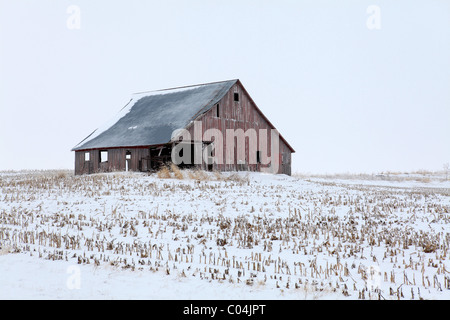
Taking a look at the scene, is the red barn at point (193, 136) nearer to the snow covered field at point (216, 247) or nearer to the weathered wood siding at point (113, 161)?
the weathered wood siding at point (113, 161)

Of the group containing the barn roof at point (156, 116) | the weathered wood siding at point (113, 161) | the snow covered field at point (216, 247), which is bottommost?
the snow covered field at point (216, 247)

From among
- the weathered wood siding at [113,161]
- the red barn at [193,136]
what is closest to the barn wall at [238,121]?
the red barn at [193,136]

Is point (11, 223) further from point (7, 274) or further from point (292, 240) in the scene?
point (292, 240)

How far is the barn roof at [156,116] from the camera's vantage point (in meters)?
33.0

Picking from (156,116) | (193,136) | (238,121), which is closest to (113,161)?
(156,116)

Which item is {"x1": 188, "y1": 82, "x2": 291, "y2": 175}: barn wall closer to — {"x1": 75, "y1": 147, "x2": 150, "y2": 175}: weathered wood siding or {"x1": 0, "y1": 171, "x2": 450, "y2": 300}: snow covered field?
{"x1": 75, "y1": 147, "x2": 150, "y2": 175}: weathered wood siding

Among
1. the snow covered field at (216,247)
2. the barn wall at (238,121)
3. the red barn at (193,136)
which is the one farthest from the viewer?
the barn wall at (238,121)

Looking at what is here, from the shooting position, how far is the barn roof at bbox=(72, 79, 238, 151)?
1299 inches

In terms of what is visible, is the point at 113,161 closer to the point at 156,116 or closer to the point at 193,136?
the point at 156,116

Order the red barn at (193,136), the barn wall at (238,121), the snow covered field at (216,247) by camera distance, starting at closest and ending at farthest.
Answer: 1. the snow covered field at (216,247)
2. the red barn at (193,136)
3. the barn wall at (238,121)

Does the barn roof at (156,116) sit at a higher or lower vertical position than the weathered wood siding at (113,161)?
higher
